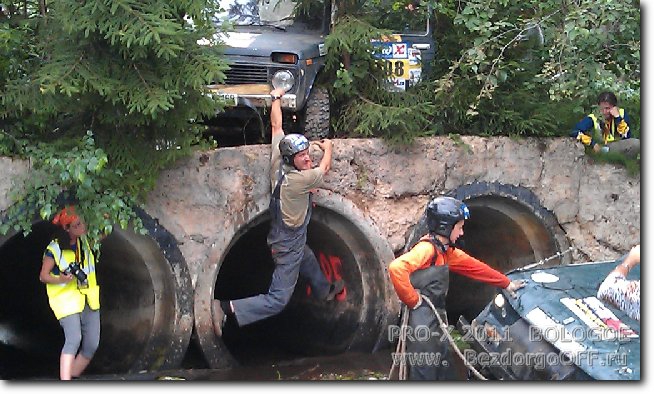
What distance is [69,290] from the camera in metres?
7.13

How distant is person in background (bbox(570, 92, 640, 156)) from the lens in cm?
1021

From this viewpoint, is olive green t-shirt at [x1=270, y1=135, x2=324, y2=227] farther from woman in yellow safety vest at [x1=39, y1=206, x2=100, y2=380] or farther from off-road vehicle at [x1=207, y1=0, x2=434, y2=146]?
woman in yellow safety vest at [x1=39, y1=206, x2=100, y2=380]

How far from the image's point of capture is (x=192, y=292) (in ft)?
27.2

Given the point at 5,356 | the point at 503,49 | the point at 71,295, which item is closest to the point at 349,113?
the point at 503,49

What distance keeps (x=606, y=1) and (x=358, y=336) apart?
12.9 ft

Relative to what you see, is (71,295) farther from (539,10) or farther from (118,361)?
(539,10)

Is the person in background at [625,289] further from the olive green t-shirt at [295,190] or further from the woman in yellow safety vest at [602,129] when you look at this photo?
the woman in yellow safety vest at [602,129]

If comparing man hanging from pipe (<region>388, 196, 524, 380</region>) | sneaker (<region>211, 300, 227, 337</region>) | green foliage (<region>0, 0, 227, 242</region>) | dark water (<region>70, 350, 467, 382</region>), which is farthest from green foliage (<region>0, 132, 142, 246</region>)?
man hanging from pipe (<region>388, 196, 524, 380</region>)

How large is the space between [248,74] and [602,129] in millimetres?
4042

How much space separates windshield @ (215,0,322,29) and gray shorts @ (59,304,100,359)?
11.7ft

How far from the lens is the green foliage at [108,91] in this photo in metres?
7.15

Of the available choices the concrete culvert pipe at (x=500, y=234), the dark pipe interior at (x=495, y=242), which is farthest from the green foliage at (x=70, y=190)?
the dark pipe interior at (x=495, y=242)

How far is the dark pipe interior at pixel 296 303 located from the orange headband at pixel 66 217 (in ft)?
6.34

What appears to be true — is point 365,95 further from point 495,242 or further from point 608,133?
point 608,133
